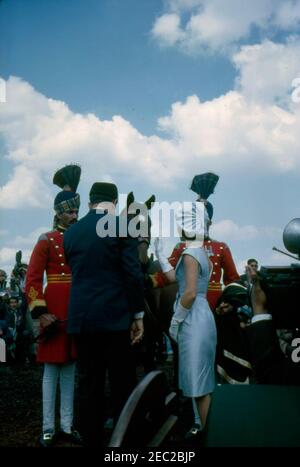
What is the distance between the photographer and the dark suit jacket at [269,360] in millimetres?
1525

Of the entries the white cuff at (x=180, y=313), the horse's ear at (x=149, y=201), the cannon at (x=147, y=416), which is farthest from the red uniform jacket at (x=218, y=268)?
the cannon at (x=147, y=416)

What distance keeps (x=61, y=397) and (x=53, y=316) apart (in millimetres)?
743

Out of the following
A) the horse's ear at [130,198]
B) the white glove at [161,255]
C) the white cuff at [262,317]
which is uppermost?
the horse's ear at [130,198]

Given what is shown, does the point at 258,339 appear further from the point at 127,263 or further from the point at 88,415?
the point at 88,415

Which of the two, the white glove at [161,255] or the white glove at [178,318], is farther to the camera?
the white glove at [161,255]

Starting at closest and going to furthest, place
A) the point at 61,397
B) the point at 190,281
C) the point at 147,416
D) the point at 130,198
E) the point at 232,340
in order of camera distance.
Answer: the point at 147,416 < the point at 190,281 < the point at 130,198 < the point at 61,397 < the point at 232,340

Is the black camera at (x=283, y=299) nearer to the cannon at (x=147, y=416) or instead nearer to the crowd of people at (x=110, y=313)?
the cannon at (x=147, y=416)

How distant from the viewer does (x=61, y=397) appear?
456cm

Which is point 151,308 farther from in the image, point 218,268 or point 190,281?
point 218,268

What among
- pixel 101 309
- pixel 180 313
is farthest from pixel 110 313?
pixel 180 313

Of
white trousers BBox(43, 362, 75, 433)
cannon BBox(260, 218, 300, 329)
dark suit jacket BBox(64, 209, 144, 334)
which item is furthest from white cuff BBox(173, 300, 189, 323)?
cannon BBox(260, 218, 300, 329)

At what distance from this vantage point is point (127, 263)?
12.4 feet

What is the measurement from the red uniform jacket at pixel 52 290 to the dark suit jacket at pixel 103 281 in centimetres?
72

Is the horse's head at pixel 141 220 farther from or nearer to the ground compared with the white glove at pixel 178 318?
farther from the ground
